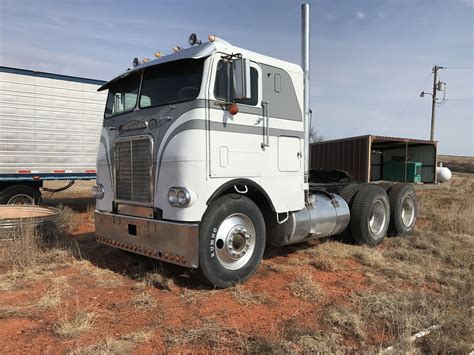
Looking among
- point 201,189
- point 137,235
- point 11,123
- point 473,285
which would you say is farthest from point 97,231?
point 11,123

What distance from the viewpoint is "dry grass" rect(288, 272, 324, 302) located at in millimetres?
4742

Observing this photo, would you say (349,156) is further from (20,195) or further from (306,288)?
(20,195)

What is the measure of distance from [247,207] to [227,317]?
4.94 feet

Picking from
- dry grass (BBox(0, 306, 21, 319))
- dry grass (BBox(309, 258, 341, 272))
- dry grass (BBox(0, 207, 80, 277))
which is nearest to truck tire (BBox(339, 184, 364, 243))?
dry grass (BBox(309, 258, 341, 272))

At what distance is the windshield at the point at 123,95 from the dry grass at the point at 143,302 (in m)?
2.54

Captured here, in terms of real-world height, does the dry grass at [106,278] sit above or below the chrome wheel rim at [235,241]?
below

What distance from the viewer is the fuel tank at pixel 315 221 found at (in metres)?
5.89

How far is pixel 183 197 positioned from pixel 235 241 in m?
1.01

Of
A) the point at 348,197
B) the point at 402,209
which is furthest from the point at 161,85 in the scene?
the point at 402,209

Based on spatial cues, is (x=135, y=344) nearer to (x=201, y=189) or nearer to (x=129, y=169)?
(x=201, y=189)

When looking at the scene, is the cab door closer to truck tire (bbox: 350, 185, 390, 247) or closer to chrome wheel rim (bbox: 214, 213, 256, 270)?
chrome wheel rim (bbox: 214, 213, 256, 270)

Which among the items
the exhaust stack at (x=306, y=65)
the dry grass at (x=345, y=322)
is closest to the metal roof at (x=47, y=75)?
the exhaust stack at (x=306, y=65)

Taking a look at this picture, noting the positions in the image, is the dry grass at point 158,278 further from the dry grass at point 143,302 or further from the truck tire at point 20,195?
the truck tire at point 20,195

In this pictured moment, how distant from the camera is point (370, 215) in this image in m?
7.60
